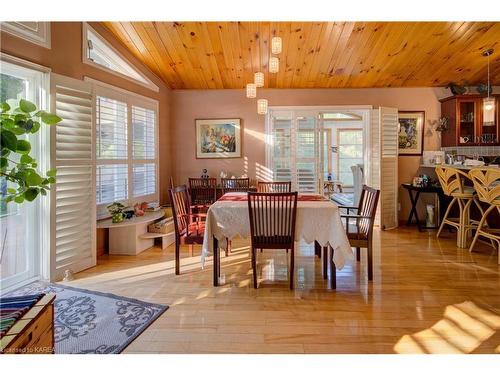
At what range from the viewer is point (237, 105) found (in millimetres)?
6238

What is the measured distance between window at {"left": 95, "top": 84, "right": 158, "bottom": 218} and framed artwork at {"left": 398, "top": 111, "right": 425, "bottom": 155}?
445 centimetres

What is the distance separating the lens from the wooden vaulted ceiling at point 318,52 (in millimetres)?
4277

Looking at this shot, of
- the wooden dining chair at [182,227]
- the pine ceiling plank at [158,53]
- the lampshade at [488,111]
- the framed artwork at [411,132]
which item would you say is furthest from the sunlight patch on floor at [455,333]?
the pine ceiling plank at [158,53]

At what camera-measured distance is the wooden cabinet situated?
18.2ft

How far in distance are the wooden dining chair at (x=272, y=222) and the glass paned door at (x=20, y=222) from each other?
214 cm

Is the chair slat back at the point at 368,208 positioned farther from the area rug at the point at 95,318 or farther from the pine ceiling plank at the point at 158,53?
the pine ceiling plank at the point at 158,53

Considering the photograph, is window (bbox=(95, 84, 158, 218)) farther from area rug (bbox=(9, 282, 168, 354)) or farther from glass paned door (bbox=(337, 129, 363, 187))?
glass paned door (bbox=(337, 129, 363, 187))

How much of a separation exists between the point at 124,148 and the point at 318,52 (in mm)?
3188

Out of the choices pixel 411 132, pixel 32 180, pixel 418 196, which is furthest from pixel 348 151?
pixel 32 180

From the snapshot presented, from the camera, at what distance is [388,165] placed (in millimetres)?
5855

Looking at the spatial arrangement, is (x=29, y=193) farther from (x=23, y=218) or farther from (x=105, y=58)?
(x=105, y=58)

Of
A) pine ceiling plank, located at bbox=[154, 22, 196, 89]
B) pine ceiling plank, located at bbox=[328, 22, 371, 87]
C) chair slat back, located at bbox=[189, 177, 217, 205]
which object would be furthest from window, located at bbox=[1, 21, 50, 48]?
pine ceiling plank, located at bbox=[328, 22, 371, 87]
